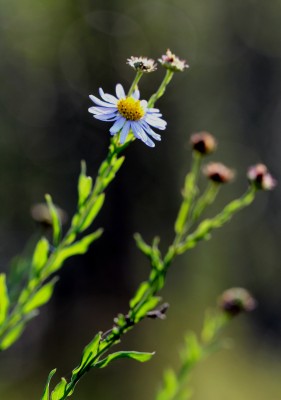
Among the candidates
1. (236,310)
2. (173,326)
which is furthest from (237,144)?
(236,310)

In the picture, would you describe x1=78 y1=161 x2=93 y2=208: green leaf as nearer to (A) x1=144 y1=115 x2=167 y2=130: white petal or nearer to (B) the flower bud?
(A) x1=144 y1=115 x2=167 y2=130: white petal

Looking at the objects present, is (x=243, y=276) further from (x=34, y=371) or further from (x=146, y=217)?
(x=34, y=371)

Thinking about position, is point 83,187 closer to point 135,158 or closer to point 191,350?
point 191,350

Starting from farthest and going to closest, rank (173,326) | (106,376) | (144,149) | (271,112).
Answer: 1. (271,112)
2. (144,149)
3. (173,326)
4. (106,376)

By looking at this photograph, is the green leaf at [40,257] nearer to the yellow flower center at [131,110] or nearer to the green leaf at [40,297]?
the green leaf at [40,297]

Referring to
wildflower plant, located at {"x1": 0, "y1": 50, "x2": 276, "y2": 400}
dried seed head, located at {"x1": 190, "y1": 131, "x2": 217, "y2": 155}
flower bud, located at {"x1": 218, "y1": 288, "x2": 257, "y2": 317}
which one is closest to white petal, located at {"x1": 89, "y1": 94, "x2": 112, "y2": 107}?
wildflower plant, located at {"x1": 0, "y1": 50, "x2": 276, "y2": 400}

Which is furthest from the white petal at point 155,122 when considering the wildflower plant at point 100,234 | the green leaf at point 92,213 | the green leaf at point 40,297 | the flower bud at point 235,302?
the flower bud at point 235,302
